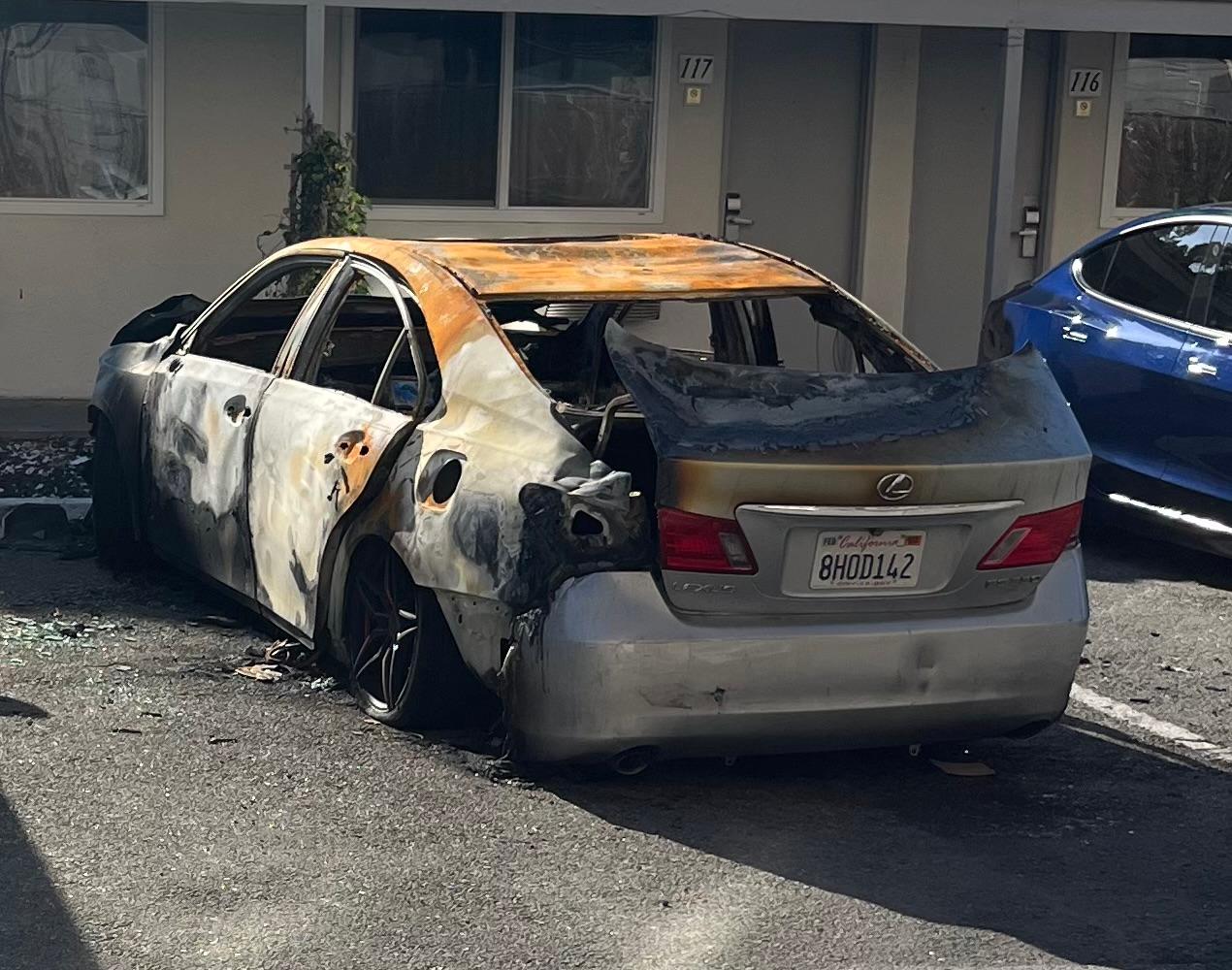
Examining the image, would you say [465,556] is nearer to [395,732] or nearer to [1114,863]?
[395,732]

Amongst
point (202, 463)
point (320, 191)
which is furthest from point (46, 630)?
point (320, 191)

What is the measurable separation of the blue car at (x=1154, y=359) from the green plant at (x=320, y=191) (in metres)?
3.95

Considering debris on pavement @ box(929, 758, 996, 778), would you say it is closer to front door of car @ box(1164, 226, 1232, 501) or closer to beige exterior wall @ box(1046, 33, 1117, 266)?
front door of car @ box(1164, 226, 1232, 501)

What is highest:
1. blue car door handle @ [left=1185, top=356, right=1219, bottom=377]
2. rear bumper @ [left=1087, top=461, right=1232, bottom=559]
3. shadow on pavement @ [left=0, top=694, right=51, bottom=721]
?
blue car door handle @ [left=1185, top=356, right=1219, bottom=377]

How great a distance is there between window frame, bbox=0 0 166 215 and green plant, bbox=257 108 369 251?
4.13 feet

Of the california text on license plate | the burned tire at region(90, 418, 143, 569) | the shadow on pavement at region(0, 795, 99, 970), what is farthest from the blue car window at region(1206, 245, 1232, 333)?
the shadow on pavement at region(0, 795, 99, 970)

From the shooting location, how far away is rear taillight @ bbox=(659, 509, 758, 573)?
16.6ft

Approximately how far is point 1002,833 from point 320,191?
6919mm

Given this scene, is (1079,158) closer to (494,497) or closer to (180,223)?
(180,223)

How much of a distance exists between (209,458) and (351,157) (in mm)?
5193

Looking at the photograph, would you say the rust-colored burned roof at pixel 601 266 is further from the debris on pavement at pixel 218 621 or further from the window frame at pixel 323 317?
the debris on pavement at pixel 218 621

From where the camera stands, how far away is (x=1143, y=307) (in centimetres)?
891

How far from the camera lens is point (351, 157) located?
38.5 ft

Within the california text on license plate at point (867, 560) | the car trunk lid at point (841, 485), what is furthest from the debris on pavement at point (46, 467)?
the california text on license plate at point (867, 560)
